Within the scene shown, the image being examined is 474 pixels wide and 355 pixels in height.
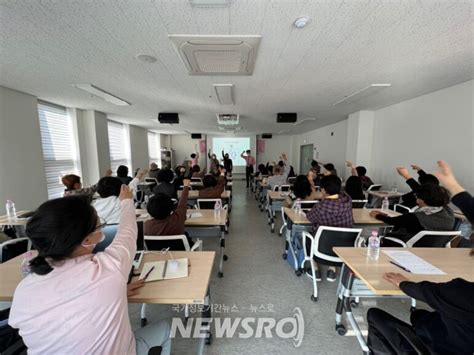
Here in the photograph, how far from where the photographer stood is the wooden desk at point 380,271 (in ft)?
4.39

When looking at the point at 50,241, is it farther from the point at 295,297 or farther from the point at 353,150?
the point at 353,150

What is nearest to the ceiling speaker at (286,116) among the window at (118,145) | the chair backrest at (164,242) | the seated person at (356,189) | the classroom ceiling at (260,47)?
the classroom ceiling at (260,47)

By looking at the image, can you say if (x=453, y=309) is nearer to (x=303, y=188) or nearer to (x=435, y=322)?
(x=435, y=322)

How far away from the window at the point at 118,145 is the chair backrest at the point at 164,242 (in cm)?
606

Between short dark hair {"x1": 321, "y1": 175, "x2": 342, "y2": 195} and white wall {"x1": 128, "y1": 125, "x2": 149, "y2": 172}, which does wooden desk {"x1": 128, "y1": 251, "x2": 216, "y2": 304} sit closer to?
short dark hair {"x1": 321, "y1": 175, "x2": 342, "y2": 195}

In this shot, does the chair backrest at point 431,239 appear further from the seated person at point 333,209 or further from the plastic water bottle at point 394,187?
the plastic water bottle at point 394,187

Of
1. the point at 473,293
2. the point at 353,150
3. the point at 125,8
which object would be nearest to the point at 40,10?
the point at 125,8

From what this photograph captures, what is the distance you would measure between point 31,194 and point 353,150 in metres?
7.89

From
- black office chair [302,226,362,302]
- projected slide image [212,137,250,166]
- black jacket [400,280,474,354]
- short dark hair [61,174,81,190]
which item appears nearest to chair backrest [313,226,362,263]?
black office chair [302,226,362,302]

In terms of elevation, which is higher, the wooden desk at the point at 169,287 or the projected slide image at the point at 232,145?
the projected slide image at the point at 232,145

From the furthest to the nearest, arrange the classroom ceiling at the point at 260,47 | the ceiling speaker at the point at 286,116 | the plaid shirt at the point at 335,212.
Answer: the ceiling speaker at the point at 286,116 < the plaid shirt at the point at 335,212 < the classroom ceiling at the point at 260,47

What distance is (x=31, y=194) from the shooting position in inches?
157

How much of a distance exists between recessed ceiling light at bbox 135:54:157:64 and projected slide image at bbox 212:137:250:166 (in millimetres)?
9916

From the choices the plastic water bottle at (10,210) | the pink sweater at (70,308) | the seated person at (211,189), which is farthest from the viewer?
the seated person at (211,189)
